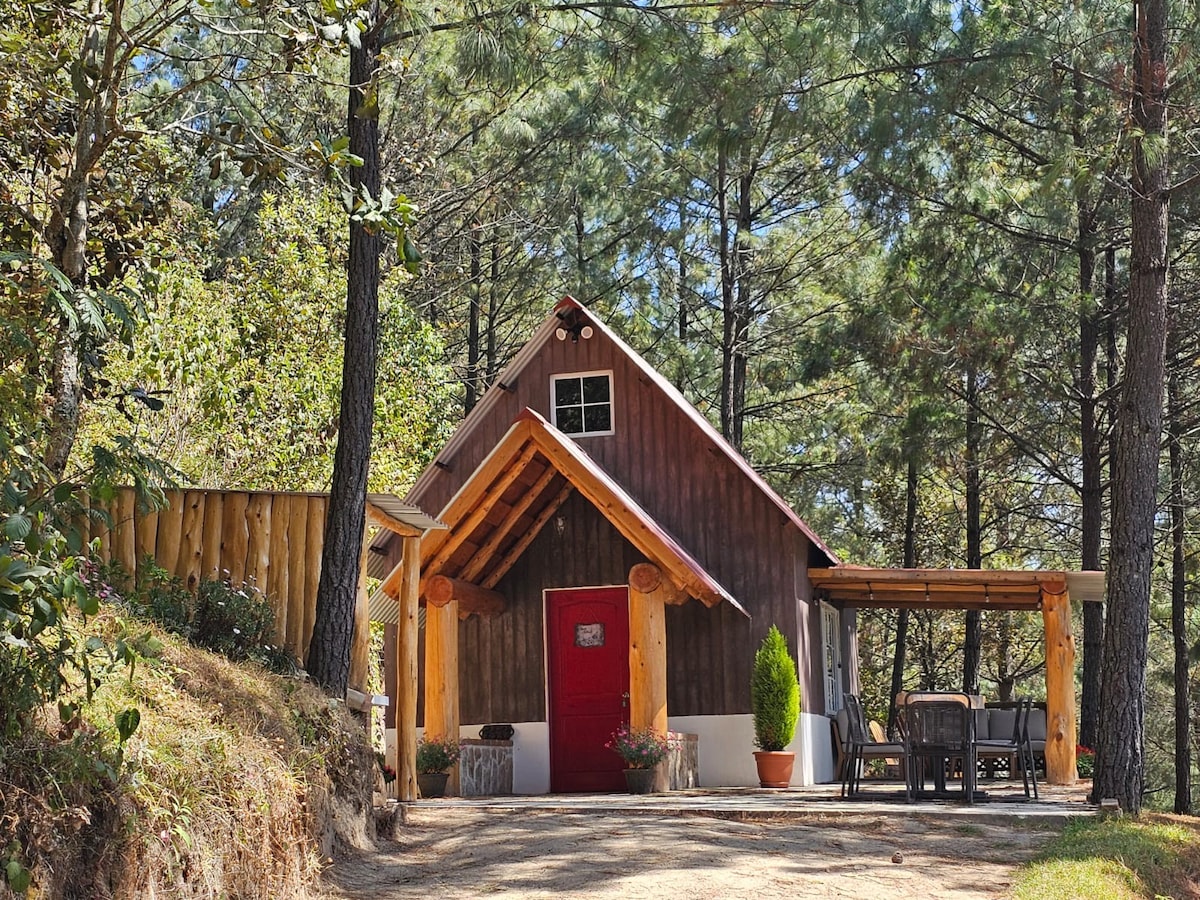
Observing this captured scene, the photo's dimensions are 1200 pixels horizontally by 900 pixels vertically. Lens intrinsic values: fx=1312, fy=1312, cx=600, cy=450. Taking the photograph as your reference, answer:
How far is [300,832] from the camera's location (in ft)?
24.0

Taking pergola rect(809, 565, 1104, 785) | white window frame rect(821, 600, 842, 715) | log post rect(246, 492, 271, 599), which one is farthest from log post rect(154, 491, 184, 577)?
white window frame rect(821, 600, 842, 715)

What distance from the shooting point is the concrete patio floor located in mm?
10969

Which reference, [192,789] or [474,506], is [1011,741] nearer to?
[474,506]

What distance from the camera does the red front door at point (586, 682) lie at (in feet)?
52.4

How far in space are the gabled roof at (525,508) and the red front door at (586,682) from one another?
1438 millimetres

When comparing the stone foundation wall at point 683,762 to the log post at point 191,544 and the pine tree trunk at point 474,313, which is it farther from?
the pine tree trunk at point 474,313

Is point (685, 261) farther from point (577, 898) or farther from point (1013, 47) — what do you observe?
point (577, 898)

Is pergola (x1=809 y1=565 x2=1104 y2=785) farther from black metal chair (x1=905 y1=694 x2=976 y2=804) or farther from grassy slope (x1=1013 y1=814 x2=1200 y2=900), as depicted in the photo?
grassy slope (x1=1013 y1=814 x2=1200 y2=900)

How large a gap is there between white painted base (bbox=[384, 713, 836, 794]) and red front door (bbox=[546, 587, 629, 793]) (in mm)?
186

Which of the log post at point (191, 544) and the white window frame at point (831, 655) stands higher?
the log post at point (191, 544)

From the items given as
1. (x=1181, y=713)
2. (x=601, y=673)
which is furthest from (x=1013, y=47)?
(x=1181, y=713)

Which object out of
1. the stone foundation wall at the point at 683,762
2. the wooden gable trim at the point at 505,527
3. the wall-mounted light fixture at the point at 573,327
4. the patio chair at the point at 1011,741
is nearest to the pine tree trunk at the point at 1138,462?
the patio chair at the point at 1011,741

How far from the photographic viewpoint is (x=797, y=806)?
11680mm

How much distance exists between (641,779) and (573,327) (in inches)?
254
